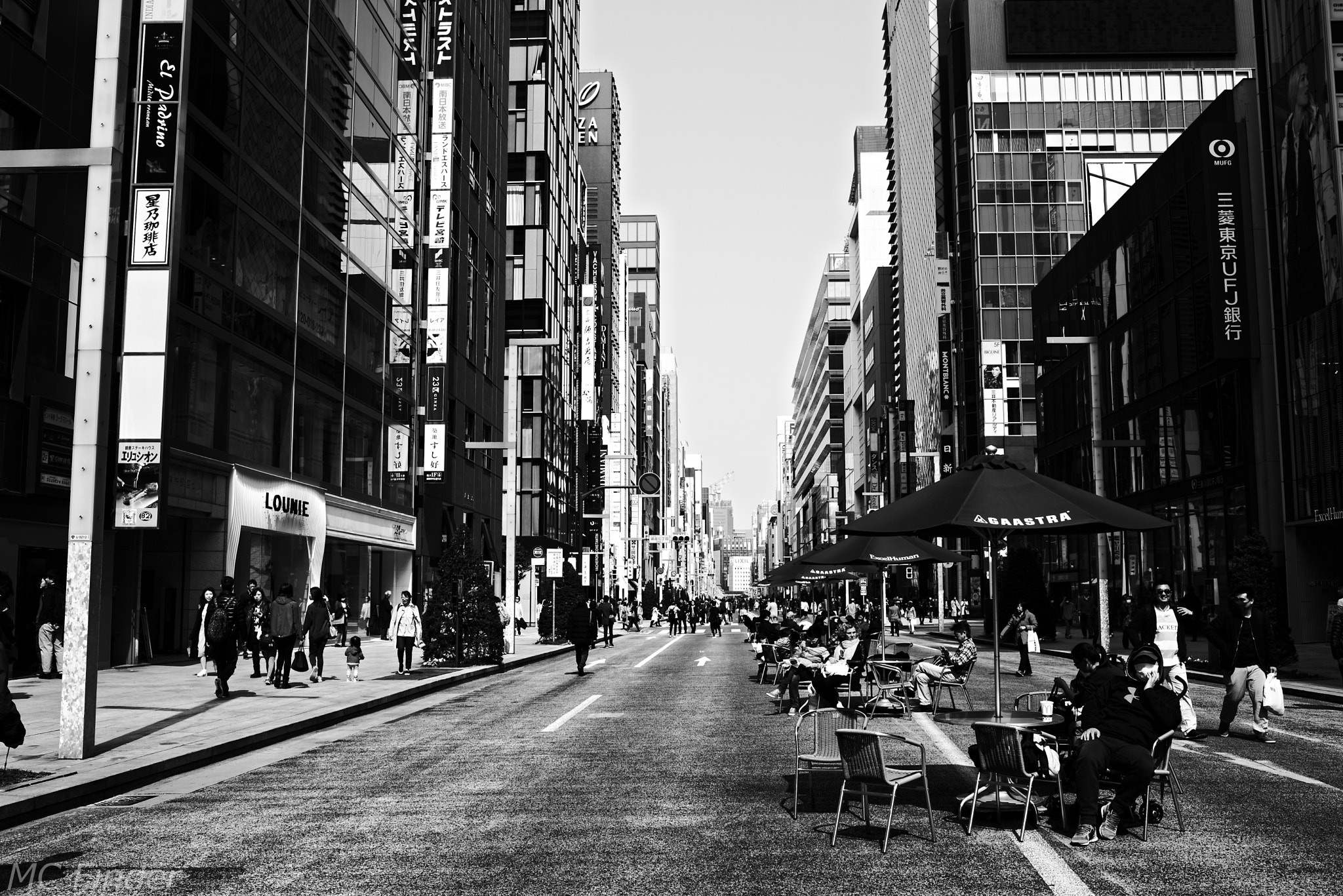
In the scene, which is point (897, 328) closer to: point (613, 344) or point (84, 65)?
point (613, 344)

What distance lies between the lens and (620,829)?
8992 millimetres

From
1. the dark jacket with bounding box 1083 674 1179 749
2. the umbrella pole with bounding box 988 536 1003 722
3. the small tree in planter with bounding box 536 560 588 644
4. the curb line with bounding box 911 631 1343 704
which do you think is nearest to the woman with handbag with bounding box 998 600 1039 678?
the curb line with bounding box 911 631 1343 704

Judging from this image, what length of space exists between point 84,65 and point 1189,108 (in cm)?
8112

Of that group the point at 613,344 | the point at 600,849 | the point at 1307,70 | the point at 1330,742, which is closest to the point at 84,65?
the point at 600,849

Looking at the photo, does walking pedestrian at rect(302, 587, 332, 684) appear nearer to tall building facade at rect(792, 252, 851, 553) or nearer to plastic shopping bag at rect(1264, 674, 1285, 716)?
plastic shopping bag at rect(1264, 674, 1285, 716)

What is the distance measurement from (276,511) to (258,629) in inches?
274

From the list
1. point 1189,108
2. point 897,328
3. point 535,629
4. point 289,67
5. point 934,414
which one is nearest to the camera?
point 289,67

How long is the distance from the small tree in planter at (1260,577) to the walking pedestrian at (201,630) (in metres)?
22.6

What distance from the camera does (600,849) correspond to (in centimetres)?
827

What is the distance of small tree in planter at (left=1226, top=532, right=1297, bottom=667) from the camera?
90.7 feet

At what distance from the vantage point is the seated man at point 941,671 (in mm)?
18281

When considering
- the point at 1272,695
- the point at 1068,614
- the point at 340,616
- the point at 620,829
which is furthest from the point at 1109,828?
the point at 1068,614

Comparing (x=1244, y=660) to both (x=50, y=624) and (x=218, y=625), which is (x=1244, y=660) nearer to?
(x=218, y=625)

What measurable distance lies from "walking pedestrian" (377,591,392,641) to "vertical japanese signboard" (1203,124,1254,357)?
31.6 meters
